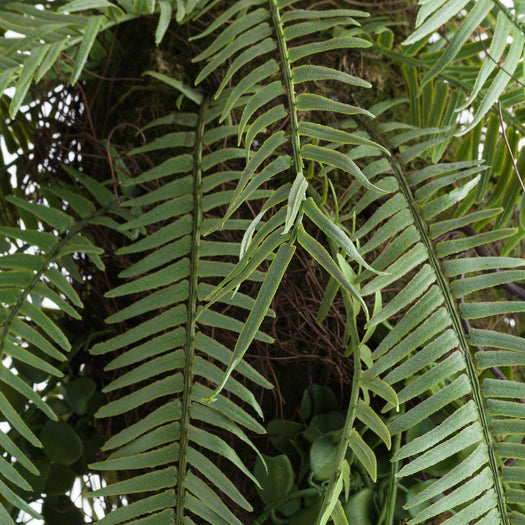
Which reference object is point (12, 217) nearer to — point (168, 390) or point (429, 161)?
point (168, 390)

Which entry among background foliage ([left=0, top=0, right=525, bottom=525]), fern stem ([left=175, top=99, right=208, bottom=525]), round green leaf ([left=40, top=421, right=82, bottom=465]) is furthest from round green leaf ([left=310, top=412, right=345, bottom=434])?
round green leaf ([left=40, top=421, right=82, bottom=465])

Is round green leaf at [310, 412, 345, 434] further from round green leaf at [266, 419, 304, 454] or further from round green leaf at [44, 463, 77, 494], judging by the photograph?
round green leaf at [44, 463, 77, 494]

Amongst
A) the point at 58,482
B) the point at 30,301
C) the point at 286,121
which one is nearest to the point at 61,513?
the point at 58,482

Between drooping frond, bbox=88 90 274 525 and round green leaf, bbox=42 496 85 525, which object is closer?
drooping frond, bbox=88 90 274 525

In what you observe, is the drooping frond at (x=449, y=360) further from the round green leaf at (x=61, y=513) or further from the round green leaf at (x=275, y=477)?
the round green leaf at (x=61, y=513)

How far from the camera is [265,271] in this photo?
62cm

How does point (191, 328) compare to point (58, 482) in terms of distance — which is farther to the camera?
point (58, 482)

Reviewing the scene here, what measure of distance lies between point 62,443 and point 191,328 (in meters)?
0.22

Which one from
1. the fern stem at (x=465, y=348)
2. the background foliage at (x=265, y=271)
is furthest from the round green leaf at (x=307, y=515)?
the fern stem at (x=465, y=348)

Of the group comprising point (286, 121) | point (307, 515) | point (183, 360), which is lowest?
point (307, 515)

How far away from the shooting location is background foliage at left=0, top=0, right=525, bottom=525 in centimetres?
48

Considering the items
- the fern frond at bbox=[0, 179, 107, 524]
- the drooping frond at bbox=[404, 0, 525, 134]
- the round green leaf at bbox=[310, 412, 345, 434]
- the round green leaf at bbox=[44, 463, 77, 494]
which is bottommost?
the round green leaf at bbox=[44, 463, 77, 494]

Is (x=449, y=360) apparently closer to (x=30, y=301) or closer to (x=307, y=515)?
(x=307, y=515)

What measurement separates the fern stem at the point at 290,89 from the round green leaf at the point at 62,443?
0.37 metres
